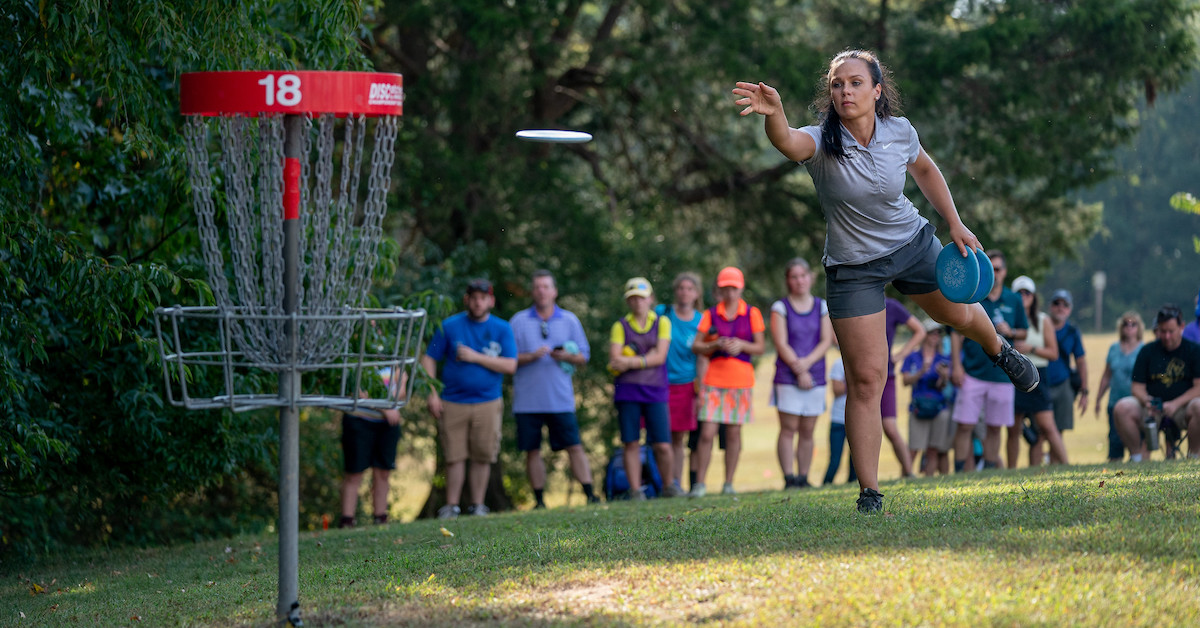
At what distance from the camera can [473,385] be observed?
1055 centimetres

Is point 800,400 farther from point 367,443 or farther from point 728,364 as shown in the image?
point 367,443

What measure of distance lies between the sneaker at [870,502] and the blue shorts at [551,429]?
545 cm

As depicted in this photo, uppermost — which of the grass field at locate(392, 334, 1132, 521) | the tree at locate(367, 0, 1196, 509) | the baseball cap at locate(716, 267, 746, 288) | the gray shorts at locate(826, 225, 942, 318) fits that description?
the tree at locate(367, 0, 1196, 509)

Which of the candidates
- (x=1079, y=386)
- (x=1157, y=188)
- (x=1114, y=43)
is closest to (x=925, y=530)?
(x=1079, y=386)

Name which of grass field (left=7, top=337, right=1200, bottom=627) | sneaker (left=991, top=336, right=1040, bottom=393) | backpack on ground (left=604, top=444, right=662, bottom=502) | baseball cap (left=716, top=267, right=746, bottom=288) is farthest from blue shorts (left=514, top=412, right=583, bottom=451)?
sneaker (left=991, top=336, right=1040, bottom=393)

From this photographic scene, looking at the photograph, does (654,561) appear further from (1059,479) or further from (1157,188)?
(1157,188)

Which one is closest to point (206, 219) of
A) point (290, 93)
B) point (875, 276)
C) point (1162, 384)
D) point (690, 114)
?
point (290, 93)

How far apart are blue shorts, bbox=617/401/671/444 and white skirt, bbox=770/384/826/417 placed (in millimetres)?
1085

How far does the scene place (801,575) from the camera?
167 inches

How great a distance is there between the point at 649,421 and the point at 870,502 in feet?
17.3

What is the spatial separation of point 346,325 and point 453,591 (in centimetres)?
123

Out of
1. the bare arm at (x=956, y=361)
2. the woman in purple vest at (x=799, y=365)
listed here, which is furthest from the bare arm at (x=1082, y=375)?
the woman in purple vest at (x=799, y=365)

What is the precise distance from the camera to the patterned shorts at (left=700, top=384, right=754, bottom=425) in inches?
417

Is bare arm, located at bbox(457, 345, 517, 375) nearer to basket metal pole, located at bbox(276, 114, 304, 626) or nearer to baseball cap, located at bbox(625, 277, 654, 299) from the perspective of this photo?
baseball cap, located at bbox(625, 277, 654, 299)
